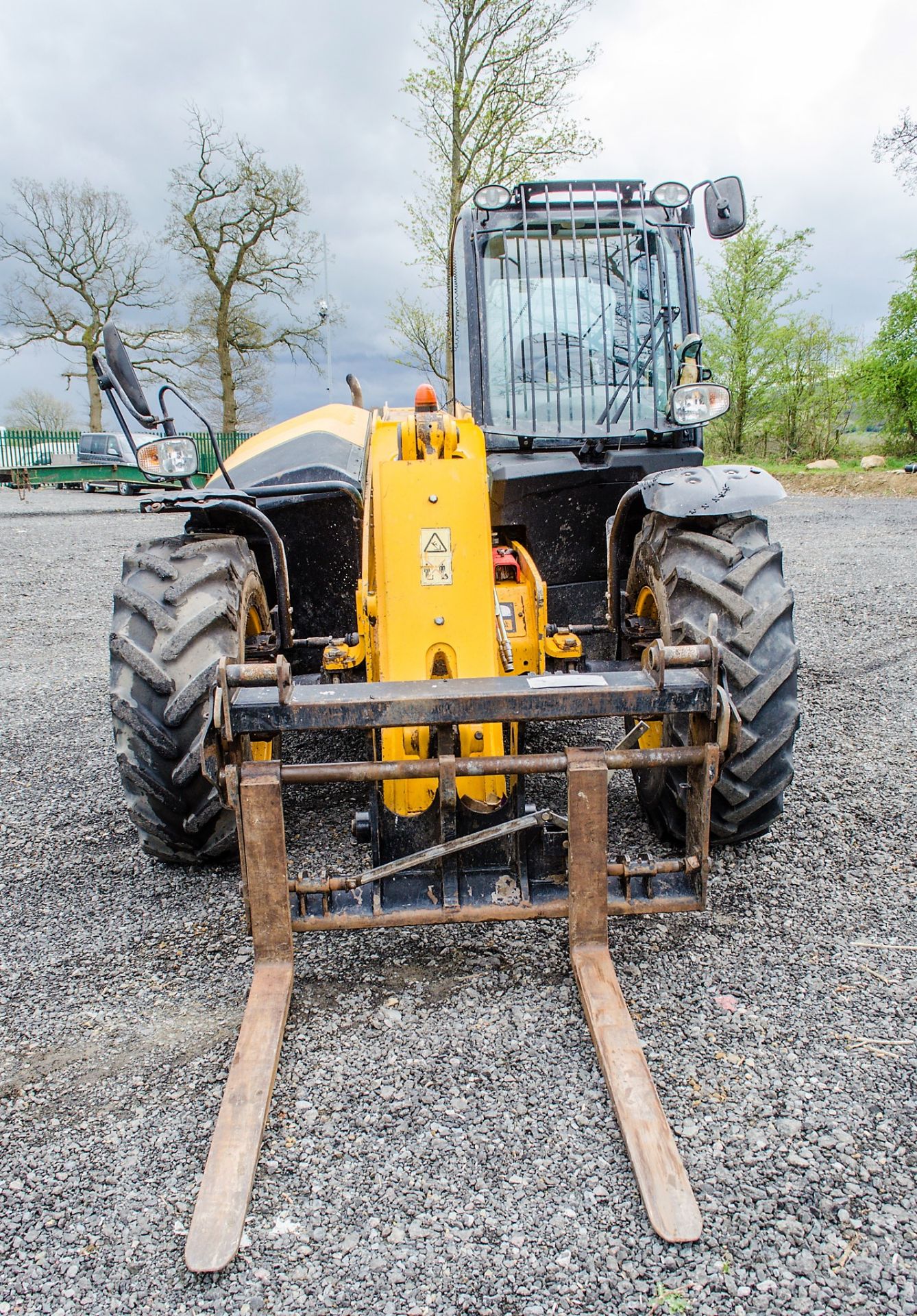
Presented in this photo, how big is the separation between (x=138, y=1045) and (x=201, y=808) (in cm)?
84

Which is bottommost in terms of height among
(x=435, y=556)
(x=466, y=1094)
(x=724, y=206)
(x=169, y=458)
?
(x=466, y=1094)

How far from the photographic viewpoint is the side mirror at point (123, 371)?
125 inches

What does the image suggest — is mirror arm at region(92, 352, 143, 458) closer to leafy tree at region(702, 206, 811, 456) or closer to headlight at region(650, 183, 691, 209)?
headlight at region(650, 183, 691, 209)

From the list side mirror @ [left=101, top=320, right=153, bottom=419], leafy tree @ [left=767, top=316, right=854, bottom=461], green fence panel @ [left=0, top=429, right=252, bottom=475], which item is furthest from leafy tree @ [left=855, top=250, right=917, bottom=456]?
side mirror @ [left=101, top=320, right=153, bottom=419]

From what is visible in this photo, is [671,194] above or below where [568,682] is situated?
above

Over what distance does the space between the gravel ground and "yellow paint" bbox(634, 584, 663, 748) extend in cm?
34

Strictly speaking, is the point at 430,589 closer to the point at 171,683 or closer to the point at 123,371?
the point at 171,683

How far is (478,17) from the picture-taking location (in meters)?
18.0

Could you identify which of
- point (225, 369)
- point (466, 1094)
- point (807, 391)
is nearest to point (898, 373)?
point (807, 391)

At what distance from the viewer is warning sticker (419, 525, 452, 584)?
301 cm

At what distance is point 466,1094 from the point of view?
241cm

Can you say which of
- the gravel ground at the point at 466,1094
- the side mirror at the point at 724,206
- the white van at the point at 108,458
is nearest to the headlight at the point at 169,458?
the gravel ground at the point at 466,1094

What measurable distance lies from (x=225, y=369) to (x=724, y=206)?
27996 millimetres

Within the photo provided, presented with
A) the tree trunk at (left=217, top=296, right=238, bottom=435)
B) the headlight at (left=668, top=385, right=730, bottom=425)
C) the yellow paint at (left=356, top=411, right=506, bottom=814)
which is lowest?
the yellow paint at (left=356, top=411, right=506, bottom=814)
